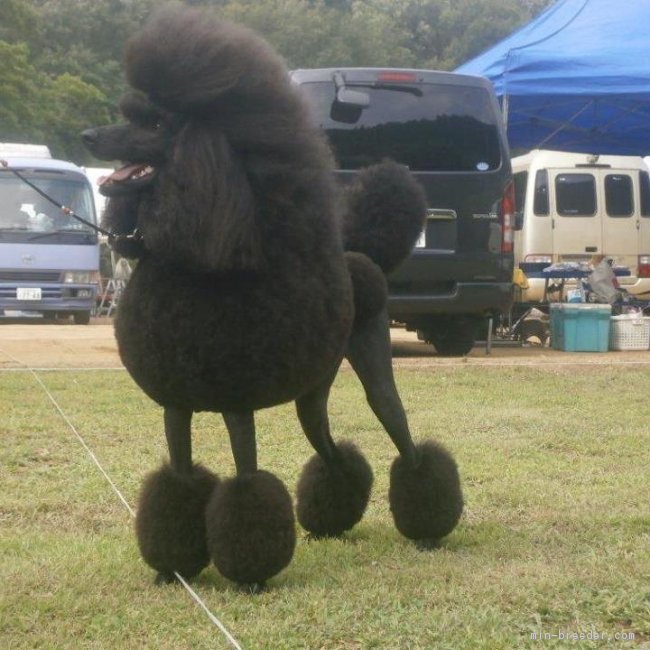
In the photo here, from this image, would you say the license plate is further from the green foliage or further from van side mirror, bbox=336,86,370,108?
van side mirror, bbox=336,86,370,108

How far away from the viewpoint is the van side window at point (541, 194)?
59.2ft

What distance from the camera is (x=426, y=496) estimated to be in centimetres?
436

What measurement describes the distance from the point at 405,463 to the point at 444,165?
6319mm

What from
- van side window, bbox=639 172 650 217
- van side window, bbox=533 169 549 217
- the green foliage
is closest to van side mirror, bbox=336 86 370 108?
van side window, bbox=533 169 549 217

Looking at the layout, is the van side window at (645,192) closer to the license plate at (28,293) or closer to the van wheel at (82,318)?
the van wheel at (82,318)

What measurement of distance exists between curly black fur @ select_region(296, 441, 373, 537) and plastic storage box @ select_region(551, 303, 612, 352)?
814 centimetres

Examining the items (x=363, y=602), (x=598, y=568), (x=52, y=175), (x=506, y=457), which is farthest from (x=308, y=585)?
(x=52, y=175)

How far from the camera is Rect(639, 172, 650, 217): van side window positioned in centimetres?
1855

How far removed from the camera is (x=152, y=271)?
357 centimetres

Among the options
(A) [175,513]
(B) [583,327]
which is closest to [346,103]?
(B) [583,327]

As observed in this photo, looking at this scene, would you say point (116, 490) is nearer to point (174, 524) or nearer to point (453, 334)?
point (174, 524)

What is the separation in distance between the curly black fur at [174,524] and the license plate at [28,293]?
14837 mm

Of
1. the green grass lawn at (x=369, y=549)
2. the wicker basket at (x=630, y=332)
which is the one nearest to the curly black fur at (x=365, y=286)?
the green grass lawn at (x=369, y=549)

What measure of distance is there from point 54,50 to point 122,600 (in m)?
51.9
